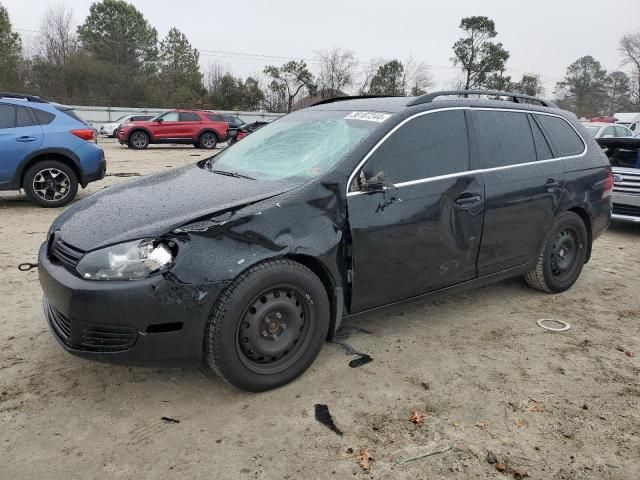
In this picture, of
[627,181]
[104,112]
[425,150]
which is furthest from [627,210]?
[104,112]

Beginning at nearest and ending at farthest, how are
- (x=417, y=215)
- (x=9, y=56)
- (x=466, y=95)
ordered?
(x=417, y=215) → (x=466, y=95) → (x=9, y=56)

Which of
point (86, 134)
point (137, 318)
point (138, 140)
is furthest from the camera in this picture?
point (138, 140)

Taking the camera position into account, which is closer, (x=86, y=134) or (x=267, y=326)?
(x=267, y=326)

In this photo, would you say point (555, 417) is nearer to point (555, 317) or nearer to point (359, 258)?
point (359, 258)

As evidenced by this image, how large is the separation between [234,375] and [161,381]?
568mm

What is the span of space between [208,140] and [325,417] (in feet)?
67.3

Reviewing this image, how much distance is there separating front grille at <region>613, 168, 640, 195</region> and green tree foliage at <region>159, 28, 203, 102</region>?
138 ft

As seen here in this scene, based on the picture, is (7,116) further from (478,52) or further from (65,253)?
(478,52)

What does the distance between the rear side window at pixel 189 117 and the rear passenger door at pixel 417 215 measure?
19458 mm

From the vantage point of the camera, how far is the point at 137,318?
2.52 m

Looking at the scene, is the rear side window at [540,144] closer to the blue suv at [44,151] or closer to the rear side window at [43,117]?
the blue suv at [44,151]

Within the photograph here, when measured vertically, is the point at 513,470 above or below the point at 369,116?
below

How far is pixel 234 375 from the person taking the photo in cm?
273

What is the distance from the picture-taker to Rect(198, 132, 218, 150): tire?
21.8m
